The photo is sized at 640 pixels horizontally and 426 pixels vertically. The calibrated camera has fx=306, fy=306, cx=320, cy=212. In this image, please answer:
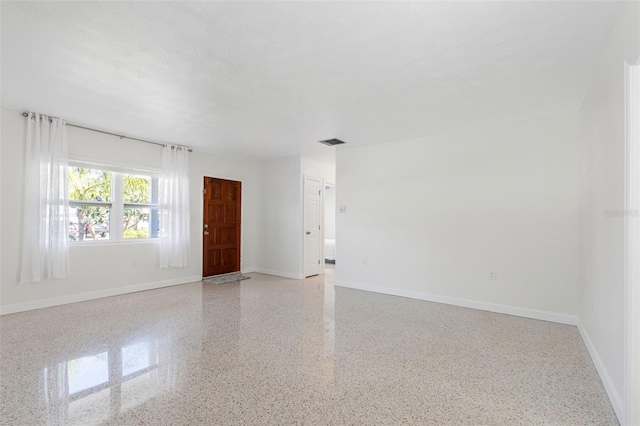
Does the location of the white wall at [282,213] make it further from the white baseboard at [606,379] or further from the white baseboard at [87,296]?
the white baseboard at [606,379]

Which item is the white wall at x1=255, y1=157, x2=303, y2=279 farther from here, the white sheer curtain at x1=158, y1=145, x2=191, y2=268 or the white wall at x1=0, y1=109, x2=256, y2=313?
the white sheer curtain at x1=158, y1=145, x2=191, y2=268

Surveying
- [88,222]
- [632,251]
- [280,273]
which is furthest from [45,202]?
[632,251]

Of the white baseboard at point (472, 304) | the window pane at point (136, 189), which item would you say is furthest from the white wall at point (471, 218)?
the window pane at point (136, 189)

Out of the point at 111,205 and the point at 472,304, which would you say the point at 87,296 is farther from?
the point at 472,304

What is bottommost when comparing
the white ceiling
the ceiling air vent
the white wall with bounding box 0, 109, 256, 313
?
the white wall with bounding box 0, 109, 256, 313

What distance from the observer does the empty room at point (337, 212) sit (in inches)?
77.3

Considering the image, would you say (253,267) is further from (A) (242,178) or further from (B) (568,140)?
(B) (568,140)

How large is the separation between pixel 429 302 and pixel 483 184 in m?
1.85

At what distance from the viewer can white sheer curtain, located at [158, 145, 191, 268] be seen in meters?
5.30

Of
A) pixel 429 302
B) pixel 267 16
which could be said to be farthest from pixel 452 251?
pixel 267 16

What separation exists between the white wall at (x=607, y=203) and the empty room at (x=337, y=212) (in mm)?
31

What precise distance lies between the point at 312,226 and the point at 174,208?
268cm

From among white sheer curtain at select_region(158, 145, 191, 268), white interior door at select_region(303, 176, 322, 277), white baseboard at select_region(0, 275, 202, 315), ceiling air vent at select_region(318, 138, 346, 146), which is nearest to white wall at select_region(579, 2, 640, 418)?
ceiling air vent at select_region(318, 138, 346, 146)

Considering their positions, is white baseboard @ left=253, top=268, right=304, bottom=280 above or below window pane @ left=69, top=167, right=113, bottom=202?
below
